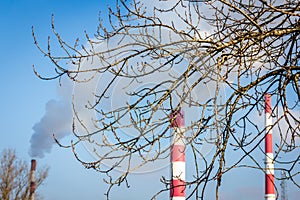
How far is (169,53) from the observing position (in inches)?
117

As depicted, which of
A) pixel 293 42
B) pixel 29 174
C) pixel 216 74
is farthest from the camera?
pixel 29 174

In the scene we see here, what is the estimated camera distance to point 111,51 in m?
2.96

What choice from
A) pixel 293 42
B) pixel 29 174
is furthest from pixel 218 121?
pixel 29 174

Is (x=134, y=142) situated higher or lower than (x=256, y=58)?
lower

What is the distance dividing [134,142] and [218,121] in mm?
453

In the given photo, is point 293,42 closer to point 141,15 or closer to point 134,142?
point 141,15

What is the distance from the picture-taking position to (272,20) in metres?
3.12

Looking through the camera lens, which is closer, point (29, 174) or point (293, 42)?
point (293, 42)

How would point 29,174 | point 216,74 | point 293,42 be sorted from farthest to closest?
point 29,174, point 293,42, point 216,74

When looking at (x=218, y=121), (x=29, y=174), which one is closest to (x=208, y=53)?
(x=218, y=121)

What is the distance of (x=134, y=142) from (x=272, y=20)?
41.6 inches

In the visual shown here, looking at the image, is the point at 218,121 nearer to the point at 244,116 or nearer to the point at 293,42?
the point at 244,116

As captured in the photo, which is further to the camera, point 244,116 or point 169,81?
point 244,116

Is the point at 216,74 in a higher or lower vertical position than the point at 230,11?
lower
